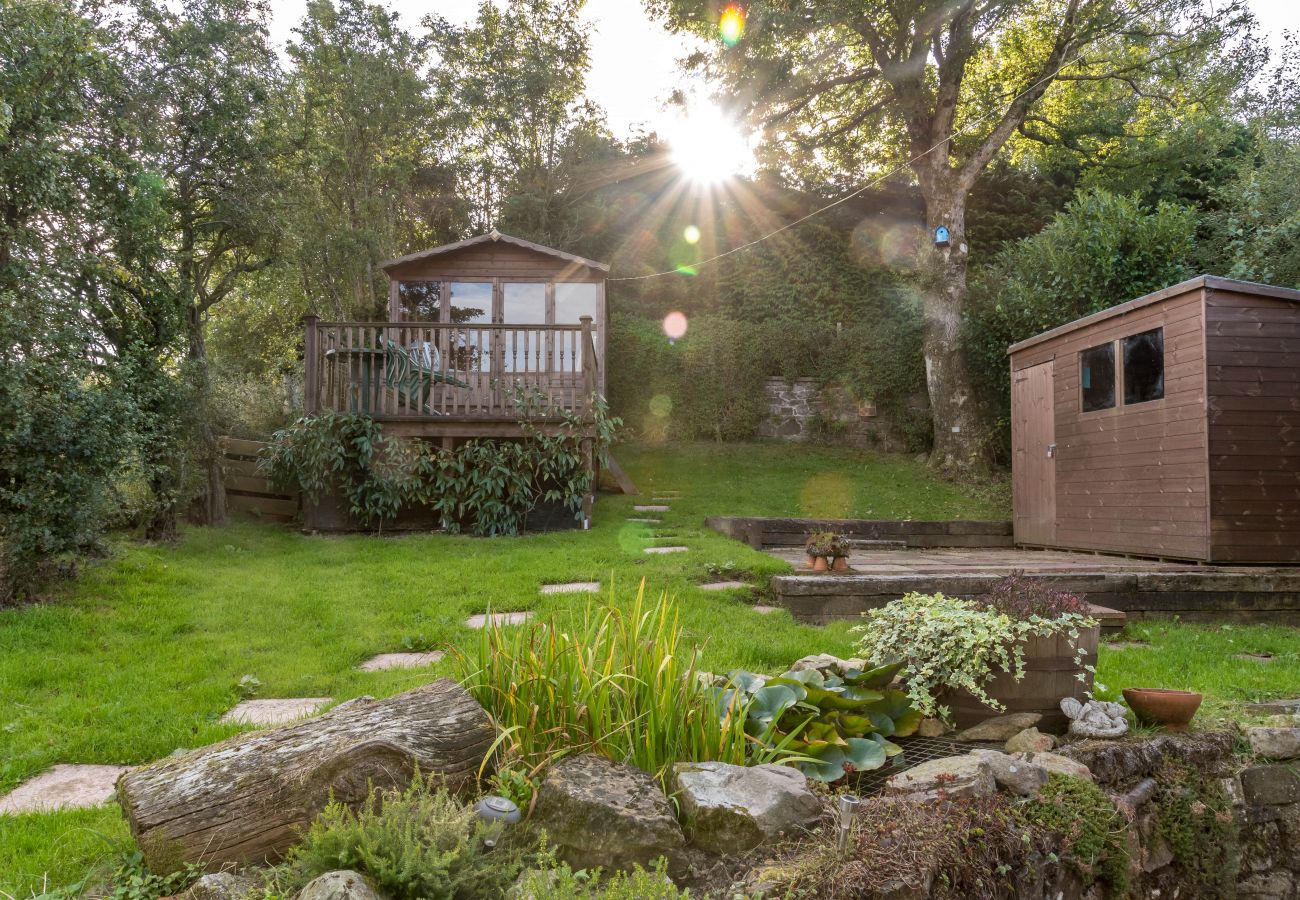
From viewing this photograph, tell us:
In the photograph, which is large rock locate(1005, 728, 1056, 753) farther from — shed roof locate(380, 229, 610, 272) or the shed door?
shed roof locate(380, 229, 610, 272)

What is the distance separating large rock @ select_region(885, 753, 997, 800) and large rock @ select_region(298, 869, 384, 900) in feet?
4.74

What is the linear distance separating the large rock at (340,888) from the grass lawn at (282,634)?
0.92 m

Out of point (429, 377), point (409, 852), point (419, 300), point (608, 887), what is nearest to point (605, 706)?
point (608, 887)

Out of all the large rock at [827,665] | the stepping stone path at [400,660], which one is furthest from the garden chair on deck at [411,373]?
the large rock at [827,665]

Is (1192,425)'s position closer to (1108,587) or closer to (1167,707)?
(1108,587)

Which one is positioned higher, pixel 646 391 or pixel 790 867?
pixel 646 391

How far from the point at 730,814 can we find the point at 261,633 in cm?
356

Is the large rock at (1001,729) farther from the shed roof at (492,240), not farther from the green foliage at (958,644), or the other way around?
the shed roof at (492,240)

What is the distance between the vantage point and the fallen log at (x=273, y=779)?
184 centimetres

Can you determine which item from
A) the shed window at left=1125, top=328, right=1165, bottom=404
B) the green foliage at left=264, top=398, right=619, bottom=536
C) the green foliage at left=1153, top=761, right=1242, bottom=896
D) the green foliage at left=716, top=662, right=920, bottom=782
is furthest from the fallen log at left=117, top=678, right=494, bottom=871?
the shed window at left=1125, top=328, right=1165, bottom=404

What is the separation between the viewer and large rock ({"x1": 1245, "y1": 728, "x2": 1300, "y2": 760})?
10.0ft

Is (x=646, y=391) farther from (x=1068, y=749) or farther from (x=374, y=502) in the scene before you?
(x=1068, y=749)

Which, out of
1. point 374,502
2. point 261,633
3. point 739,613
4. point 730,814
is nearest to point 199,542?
point 374,502

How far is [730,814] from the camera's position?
76.2 inches
